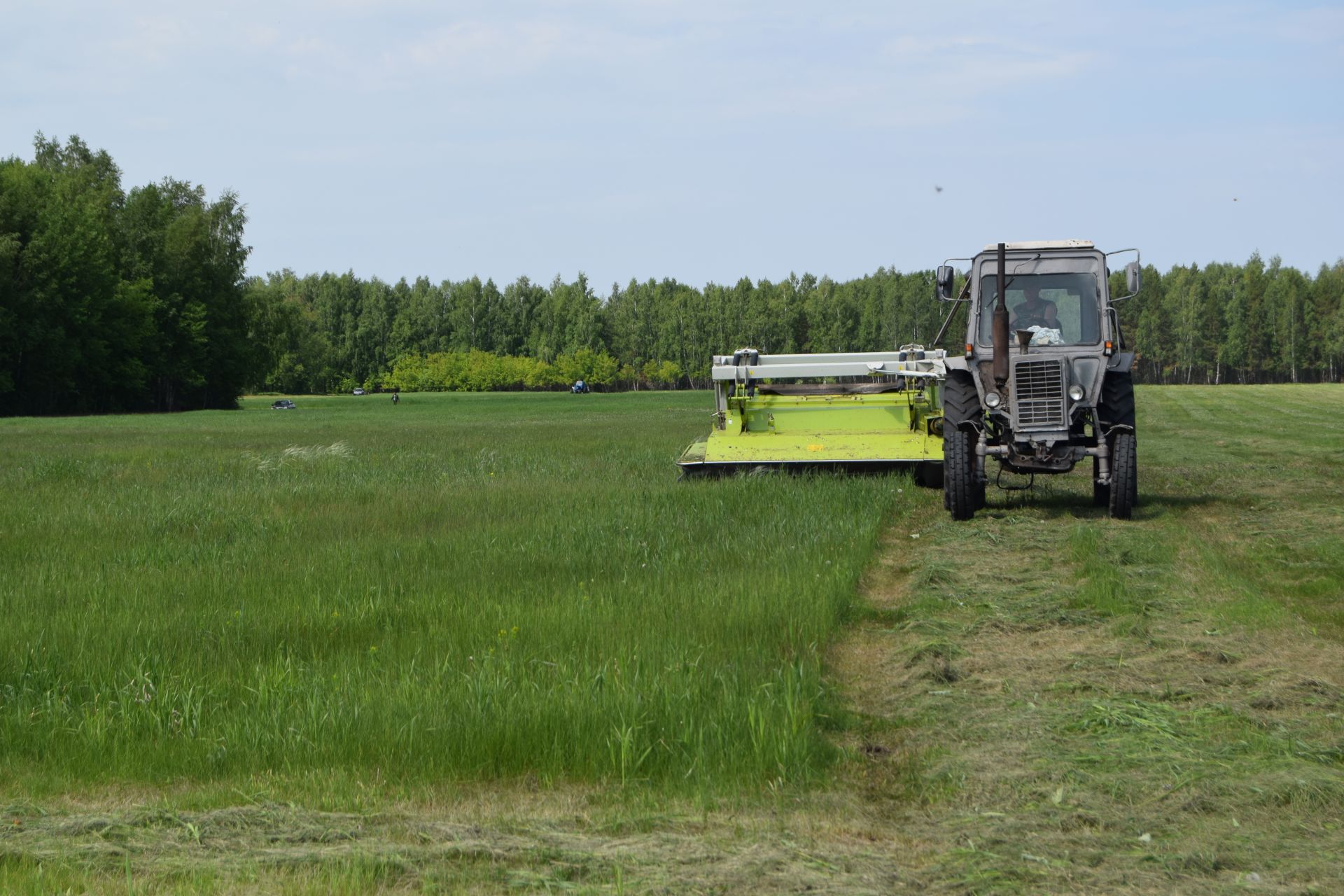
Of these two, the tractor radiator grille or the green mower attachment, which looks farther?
the green mower attachment

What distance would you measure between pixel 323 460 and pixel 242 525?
34.2 ft

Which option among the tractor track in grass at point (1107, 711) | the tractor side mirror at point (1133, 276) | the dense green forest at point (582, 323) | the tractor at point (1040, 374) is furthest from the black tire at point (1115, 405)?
the dense green forest at point (582, 323)

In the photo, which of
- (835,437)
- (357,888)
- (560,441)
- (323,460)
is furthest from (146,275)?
(357,888)

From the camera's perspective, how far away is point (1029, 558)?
32.9 feet

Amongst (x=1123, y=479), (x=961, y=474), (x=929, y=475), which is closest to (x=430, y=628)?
(x=961, y=474)

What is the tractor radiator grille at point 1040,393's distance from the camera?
40.8ft

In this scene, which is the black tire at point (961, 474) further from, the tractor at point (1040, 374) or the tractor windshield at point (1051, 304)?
the tractor windshield at point (1051, 304)

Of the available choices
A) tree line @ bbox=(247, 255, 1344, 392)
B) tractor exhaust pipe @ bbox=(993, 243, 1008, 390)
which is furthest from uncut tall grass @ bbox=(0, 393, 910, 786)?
tree line @ bbox=(247, 255, 1344, 392)

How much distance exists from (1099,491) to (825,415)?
175 inches

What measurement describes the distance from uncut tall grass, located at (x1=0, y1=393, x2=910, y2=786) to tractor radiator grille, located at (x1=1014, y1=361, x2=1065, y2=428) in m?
1.71

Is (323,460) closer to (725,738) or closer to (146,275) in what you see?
(725,738)

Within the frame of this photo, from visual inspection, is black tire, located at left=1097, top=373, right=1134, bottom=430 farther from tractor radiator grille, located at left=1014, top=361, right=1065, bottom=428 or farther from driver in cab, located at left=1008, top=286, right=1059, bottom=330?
driver in cab, located at left=1008, top=286, right=1059, bottom=330

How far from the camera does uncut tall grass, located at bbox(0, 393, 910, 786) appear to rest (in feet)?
16.2

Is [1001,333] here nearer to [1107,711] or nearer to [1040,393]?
[1040,393]
